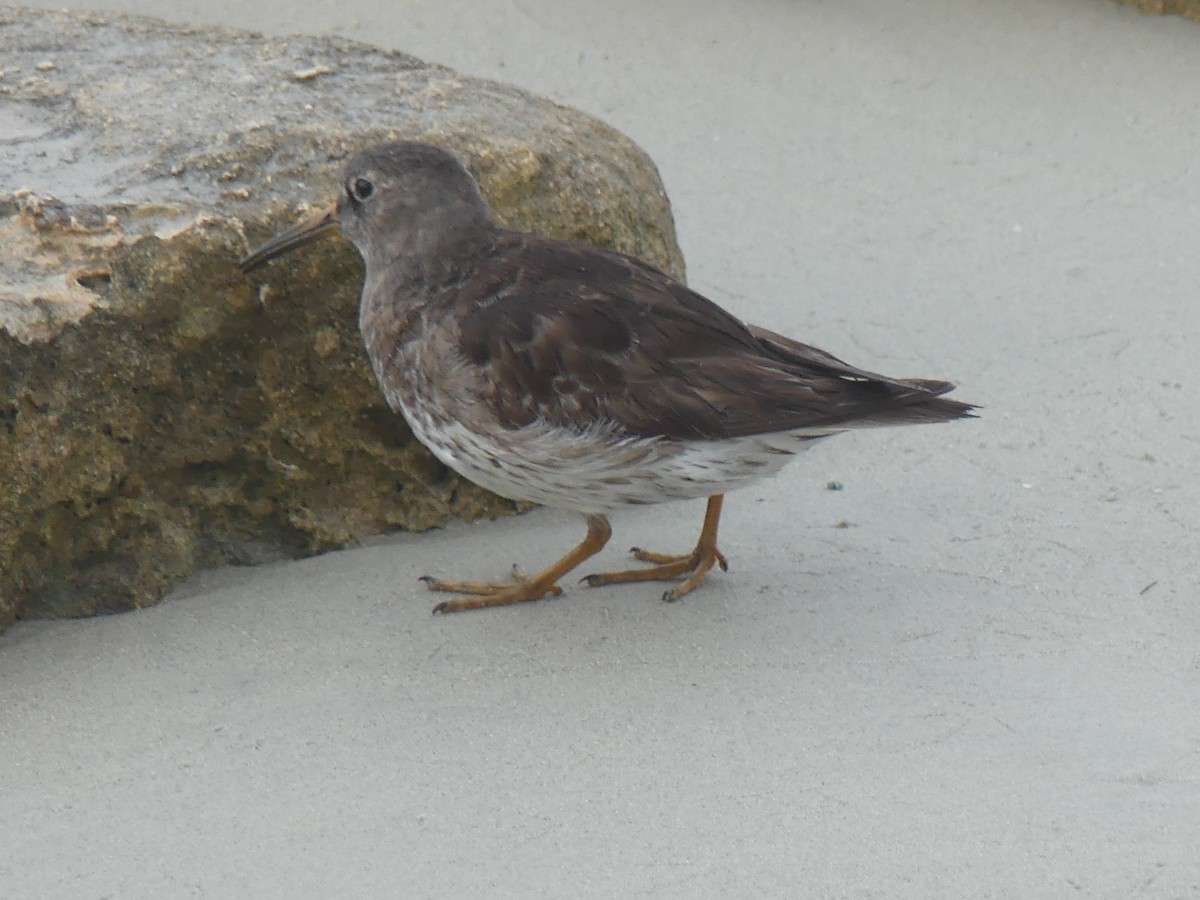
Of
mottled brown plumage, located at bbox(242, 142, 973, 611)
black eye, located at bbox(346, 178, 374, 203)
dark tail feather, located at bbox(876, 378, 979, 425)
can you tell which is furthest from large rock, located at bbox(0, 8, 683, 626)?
dark tail feather, located at bbox(876, 378, 979, 425)

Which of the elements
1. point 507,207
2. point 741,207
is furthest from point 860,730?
point 741,207

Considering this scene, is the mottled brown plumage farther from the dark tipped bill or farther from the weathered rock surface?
the weathered rock surface

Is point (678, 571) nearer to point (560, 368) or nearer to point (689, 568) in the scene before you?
point (689, 568)

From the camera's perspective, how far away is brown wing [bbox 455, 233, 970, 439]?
4.29 metres

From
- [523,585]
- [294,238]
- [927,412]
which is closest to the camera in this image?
[927,412]

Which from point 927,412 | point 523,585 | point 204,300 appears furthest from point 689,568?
point 204,300

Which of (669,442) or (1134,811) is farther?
(669,442)

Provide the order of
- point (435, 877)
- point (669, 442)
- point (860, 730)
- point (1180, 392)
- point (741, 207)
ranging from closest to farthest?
point (435, 877), point (860, 730), point (669, 442), point (1180, 392), point (741, 207)

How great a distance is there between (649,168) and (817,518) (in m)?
1.42

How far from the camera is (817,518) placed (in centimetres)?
517

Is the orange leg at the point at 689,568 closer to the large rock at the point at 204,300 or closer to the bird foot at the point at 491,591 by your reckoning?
the bird foot at the point at 491,591

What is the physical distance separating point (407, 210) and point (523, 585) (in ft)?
3.83

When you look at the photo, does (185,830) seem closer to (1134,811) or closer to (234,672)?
(234,672)

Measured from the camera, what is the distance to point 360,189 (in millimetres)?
4703
